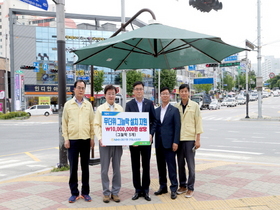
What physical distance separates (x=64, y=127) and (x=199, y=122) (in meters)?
2.28

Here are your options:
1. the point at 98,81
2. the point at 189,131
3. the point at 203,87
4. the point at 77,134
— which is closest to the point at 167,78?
the point at 98,81

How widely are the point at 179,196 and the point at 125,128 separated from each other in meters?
1.52

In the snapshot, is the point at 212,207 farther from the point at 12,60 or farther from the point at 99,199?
the point at 12,60

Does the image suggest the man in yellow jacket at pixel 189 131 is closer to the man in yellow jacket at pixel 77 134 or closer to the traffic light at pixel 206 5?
the man in yellow jacket at pixel 77 134

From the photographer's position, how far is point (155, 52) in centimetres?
701

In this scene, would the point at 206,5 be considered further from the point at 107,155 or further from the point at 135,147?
the point at 107,155

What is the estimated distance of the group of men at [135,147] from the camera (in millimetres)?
4746

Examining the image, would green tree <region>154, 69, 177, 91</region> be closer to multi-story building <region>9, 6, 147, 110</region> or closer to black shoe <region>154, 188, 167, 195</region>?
multi-story building <region>9, 6, 147, 110</region>

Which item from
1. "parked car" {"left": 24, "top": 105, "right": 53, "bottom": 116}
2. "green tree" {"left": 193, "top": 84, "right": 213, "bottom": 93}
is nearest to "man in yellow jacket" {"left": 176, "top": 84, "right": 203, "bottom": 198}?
"parked car" {"left": 24, "top": 105, "right": 53, "bottom": 116}

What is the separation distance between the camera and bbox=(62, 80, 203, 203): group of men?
15.6 ft

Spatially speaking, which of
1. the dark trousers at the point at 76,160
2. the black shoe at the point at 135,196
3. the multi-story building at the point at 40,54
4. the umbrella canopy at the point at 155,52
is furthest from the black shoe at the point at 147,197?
the multi-story building at the point at 40,54

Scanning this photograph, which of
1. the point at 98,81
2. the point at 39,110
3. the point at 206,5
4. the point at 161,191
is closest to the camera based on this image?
the point at 161,191

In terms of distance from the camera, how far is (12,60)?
2018 inches

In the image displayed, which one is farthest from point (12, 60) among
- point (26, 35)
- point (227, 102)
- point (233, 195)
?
point (233, 195)
